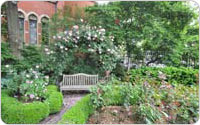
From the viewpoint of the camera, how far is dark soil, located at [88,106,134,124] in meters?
3.38

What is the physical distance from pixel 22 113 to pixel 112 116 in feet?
5.57

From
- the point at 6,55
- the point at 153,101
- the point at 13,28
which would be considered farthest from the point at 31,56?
the point at 153,101

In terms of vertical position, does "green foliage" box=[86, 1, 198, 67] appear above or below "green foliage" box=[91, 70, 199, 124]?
above

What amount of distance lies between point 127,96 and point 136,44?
5053mm

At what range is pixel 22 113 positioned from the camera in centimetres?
343

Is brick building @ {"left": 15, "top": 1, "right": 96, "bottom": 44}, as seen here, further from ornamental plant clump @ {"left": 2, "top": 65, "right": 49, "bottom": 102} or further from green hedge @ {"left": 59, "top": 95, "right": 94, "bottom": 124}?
green hedge @ {"left": 59, "top": 95, "right": 94, "bottom": 124}

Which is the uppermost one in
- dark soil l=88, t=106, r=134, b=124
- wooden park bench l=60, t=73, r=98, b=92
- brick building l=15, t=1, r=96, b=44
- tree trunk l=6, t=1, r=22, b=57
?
brick building l=15, t=1, r=96, b=44

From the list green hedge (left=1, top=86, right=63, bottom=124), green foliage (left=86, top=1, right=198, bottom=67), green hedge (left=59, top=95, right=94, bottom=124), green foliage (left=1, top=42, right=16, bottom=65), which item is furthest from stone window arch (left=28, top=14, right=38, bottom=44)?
green hedge (left=59, top=95, right=94, bottom=124)

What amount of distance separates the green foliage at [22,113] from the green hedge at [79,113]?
661 mm

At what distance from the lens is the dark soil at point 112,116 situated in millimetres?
3379

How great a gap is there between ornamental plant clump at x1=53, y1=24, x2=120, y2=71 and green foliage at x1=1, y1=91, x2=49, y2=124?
10.1ft

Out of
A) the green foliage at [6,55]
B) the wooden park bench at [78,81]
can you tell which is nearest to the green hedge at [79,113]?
the wooden park bench at [78,81]

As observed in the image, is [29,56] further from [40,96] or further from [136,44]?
[136,44]

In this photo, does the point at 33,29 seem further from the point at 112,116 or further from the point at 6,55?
the point at 112,116
